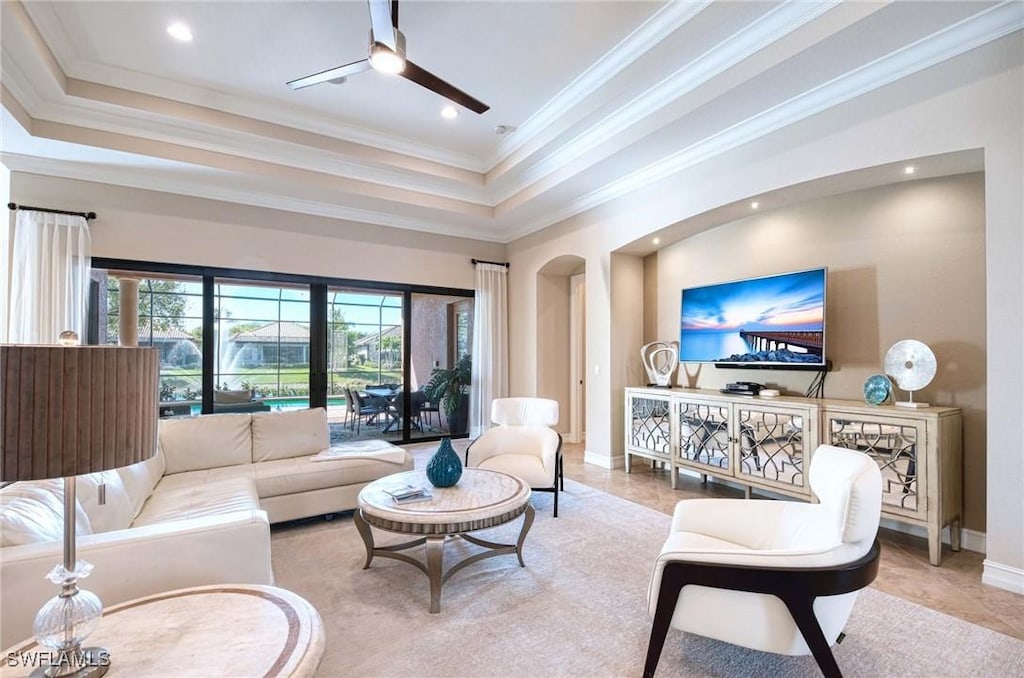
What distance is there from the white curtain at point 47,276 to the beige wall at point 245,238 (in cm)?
18

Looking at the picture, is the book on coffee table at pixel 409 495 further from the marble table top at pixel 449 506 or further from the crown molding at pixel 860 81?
the crown molding at pixel 860 81

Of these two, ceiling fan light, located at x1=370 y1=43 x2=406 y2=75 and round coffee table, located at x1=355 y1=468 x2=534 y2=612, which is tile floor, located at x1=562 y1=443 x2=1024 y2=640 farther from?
ceiling fan light, located at x1=370 y1=43 x2=406 y2=75

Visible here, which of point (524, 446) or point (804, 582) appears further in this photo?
point (524, 446)

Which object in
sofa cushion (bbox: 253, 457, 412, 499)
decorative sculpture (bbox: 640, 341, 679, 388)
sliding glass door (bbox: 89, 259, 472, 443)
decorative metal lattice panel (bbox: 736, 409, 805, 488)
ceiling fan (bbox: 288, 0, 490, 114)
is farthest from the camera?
decorative sculpture (bbox: 640, 341, 679, 388)

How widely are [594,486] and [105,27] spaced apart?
518cm

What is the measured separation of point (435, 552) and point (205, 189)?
179 inches

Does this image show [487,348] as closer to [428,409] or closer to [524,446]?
[428,409]

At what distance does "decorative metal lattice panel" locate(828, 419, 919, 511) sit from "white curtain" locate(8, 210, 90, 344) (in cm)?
652

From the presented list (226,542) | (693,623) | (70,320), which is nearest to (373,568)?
(226,542)

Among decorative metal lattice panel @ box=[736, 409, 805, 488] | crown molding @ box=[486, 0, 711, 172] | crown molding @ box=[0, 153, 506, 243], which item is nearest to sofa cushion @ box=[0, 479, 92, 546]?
crown molding @ box=[0, 153, 506, 243]

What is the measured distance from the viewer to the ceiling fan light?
2.54 m

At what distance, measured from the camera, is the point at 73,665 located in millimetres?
1100

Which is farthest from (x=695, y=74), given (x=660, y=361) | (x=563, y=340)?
(x=563, y=340)

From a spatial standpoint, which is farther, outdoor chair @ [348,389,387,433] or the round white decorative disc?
outdoor chair @ [348,389,387,433]
